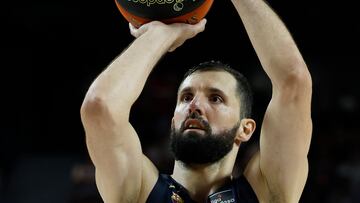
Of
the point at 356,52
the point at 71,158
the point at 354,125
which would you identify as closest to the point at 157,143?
the point at 71,158

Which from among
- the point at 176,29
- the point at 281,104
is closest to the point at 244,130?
the point at 281,104

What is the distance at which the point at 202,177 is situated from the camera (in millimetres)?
3412

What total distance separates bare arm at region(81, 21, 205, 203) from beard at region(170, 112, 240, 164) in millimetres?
215

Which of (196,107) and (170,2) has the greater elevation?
(170,2)

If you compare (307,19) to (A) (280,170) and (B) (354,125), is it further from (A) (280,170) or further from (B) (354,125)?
(A) (280,170)

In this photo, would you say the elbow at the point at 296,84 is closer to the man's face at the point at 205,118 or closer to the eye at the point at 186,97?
the man's face at the point at 205,118

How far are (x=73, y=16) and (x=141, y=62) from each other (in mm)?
5266

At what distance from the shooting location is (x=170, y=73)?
7750 mm

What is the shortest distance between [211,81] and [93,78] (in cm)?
441

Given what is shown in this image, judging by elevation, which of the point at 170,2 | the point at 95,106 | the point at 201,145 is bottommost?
the point at 201,145

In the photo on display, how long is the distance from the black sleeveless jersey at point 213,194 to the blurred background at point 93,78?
3243 mm

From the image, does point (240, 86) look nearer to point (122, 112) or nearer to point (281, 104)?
point (281, 104)

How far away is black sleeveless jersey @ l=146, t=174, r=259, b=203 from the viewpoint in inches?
129

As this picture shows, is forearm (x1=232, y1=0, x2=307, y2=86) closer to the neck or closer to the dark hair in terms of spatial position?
the dark hair
